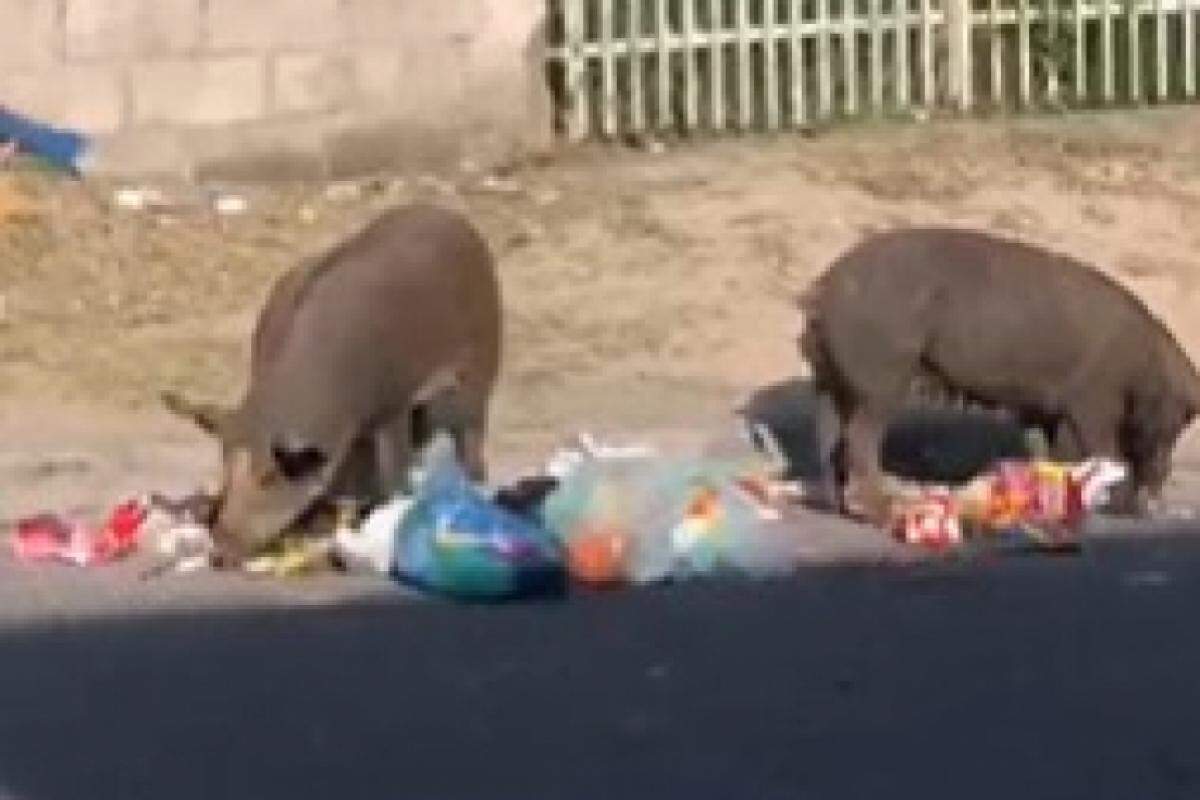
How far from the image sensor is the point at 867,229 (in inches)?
606

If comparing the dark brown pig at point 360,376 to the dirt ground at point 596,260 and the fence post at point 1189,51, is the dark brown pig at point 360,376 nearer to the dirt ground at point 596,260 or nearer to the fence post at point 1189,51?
the dirt ground at point 596,260

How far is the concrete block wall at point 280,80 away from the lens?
1581 cm

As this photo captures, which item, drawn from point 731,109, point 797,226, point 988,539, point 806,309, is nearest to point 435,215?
point 806,309

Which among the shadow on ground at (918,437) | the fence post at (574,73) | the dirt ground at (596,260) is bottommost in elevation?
the shadow on ground at (918,437)

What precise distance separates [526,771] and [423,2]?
748cm

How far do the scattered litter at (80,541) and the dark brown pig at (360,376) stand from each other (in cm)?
32

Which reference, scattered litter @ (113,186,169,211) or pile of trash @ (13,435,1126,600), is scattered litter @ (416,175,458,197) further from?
pile of trash @ (13,435,1126,600)

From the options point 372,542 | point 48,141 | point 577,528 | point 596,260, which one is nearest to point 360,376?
point 372,542

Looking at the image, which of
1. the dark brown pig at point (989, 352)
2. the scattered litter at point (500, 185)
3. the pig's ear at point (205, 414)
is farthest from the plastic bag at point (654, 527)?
the scattered litter at point (500, 185)

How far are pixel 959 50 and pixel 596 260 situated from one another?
276cm

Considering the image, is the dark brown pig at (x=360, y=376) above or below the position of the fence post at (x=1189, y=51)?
above

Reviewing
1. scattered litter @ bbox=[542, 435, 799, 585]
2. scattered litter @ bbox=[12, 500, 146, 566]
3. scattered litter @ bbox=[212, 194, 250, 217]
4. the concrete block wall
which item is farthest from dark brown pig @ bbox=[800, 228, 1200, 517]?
the concrete block wall

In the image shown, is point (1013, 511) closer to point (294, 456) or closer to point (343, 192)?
point (294, 456)

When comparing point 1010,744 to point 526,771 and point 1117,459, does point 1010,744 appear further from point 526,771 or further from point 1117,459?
point 1117,459
